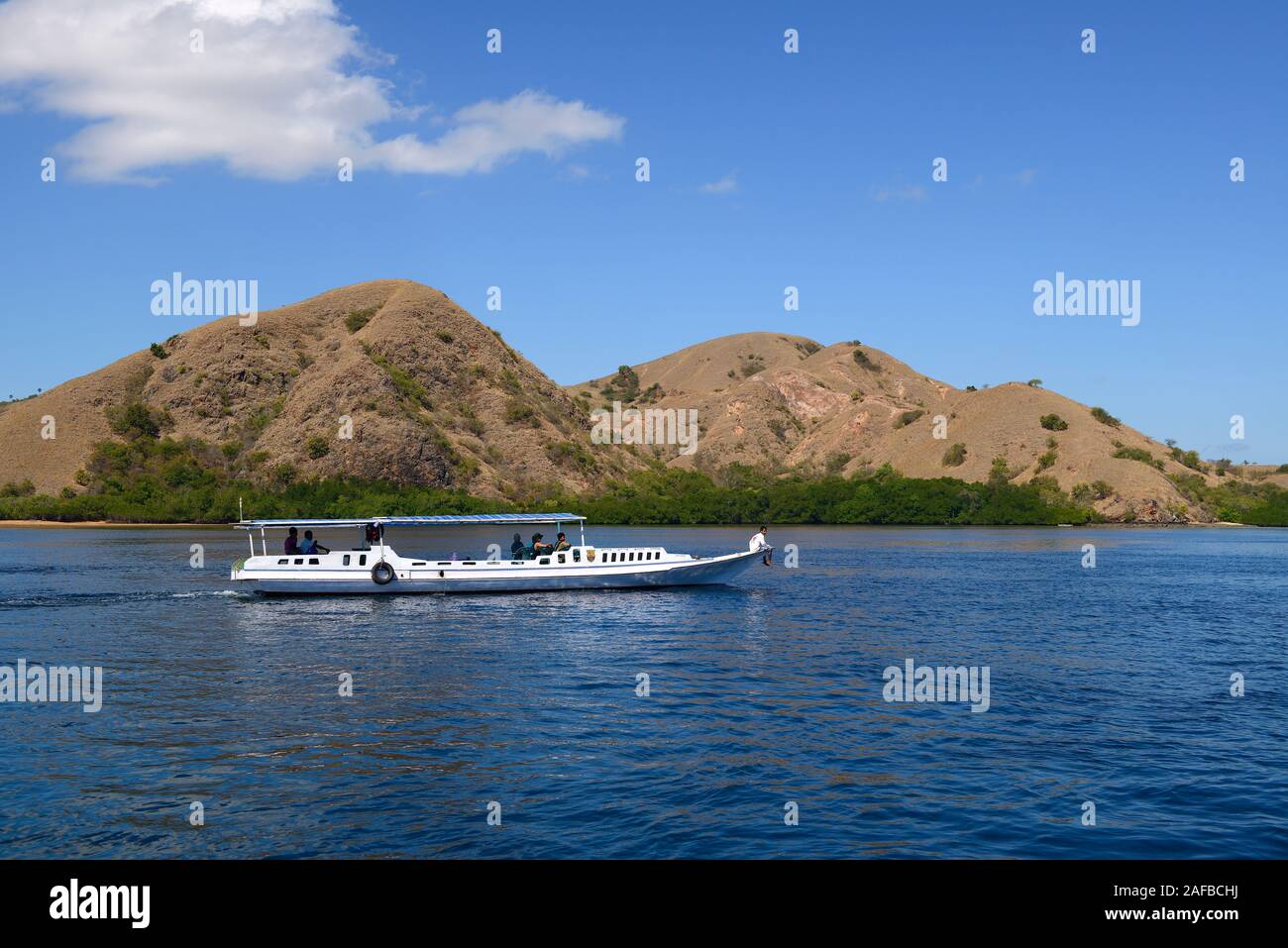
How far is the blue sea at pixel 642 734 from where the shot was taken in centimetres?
2159

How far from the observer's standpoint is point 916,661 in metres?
42.8

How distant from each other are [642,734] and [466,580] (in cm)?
4163

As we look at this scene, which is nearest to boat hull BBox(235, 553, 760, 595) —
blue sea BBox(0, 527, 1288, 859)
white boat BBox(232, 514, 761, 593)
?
white boat BBox(232, 514, 761, 593)

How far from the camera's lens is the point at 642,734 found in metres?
30.1

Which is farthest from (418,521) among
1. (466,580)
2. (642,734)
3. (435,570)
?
(642,734)

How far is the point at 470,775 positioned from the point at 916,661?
76.3 feet

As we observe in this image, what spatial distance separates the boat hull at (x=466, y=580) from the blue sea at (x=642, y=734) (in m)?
4.10

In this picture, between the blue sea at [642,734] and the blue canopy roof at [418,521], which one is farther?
the blue canopy roof at [418,521]

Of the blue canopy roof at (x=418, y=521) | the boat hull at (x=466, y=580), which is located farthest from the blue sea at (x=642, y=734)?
the blue canopy roof at (x=418, y=521)

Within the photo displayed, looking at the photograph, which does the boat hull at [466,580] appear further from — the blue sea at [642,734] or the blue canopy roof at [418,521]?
the blue sea at [642,734]

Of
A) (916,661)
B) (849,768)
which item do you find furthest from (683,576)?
(849,768)

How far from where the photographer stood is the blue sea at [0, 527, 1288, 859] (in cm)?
2159
